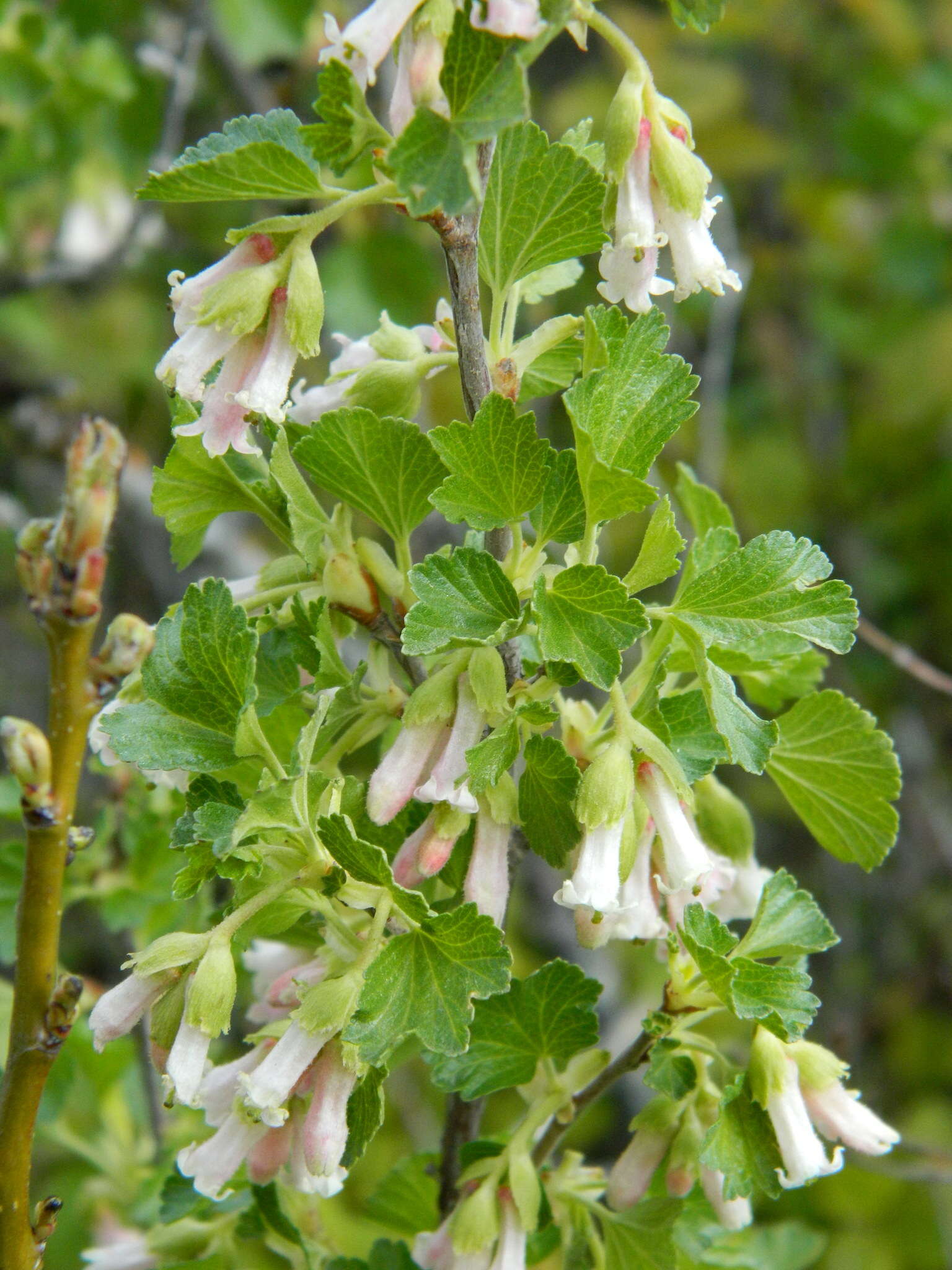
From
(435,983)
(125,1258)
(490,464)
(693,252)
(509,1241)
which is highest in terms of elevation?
(693,252)

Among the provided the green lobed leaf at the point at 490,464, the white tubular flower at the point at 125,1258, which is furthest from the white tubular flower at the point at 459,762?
the white tubular flower at the point at 125,1258

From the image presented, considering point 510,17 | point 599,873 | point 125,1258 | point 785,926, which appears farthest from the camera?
point 125,1258

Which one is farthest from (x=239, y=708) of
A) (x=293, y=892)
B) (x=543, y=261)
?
(x=543, y=261)

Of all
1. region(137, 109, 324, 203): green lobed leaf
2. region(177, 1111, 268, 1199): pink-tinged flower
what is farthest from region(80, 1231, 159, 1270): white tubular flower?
region(137, 109, 324, 203): green lobed leaf

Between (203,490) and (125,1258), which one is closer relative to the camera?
(203,490)

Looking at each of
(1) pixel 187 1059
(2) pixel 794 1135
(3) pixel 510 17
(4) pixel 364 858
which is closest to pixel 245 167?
(3) pixel 510 17

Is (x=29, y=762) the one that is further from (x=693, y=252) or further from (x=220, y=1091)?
(x=693, y=252)
